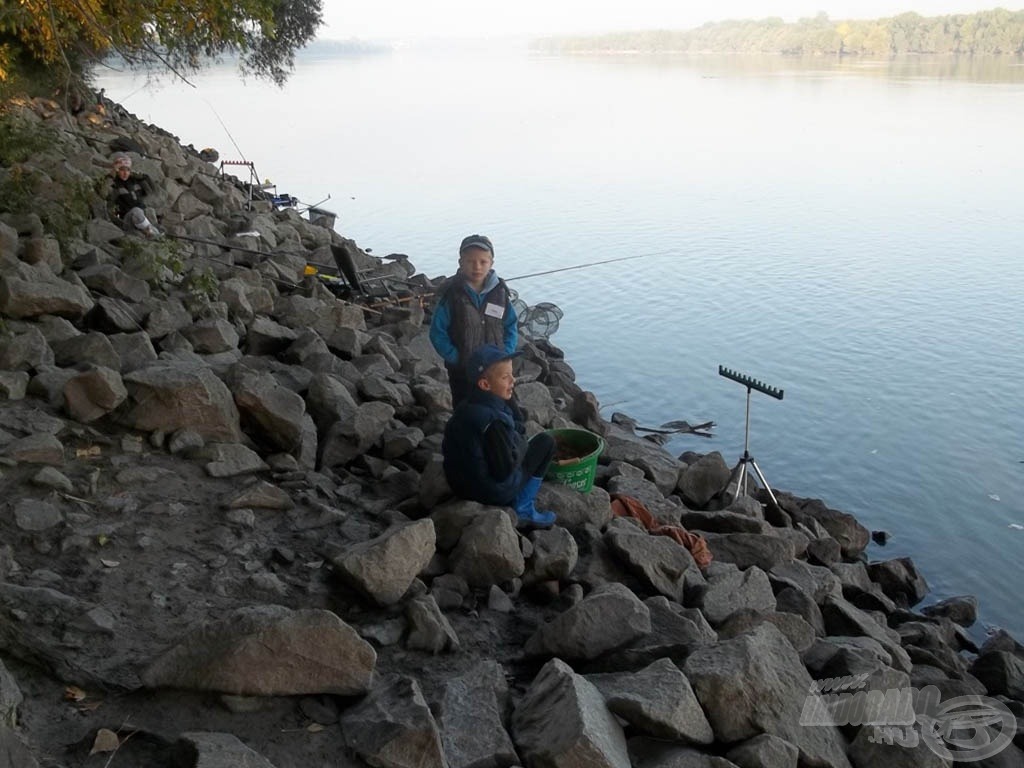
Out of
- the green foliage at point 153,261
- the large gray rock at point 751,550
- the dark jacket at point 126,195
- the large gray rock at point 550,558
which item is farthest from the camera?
the dark jacket at point 126,195

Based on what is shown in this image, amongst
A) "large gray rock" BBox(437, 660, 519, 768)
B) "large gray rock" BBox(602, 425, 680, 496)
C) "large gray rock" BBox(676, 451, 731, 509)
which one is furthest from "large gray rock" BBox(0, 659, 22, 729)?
"large gray rock" BBox(676, 451, 731, 509)

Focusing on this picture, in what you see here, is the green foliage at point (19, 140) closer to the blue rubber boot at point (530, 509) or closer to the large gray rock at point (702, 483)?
the blue rubber boot at point (530, 509)

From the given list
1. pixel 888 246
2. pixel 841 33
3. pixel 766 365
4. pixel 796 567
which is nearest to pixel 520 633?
pixel 796 567

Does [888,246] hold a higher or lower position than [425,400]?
lower

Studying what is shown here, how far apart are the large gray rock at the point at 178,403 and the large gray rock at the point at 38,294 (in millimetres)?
1298

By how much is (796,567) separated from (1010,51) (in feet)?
260

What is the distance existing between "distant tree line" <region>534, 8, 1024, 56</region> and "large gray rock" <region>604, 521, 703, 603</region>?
260 ft

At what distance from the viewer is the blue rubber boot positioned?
5.54m

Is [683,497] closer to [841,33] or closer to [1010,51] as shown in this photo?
[1010,51]

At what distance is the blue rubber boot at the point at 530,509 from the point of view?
5.54 meters

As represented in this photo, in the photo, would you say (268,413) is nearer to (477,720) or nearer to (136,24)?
(477,720)

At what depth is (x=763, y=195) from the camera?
2662cm

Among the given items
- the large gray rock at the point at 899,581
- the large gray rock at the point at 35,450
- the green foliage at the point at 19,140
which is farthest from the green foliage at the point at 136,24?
the large gray rock at the point at 899,581

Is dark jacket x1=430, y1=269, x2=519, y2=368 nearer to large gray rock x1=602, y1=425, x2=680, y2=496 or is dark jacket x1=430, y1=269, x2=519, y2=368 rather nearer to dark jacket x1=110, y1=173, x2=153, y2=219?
large gray rock x1=602, y1=425, x2=680, y2=496
